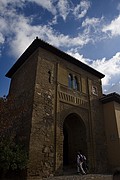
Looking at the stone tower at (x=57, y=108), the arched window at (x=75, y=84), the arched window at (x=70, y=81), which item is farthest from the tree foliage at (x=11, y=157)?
the arched window at (x=75, y=84)

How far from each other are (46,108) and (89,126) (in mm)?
4320

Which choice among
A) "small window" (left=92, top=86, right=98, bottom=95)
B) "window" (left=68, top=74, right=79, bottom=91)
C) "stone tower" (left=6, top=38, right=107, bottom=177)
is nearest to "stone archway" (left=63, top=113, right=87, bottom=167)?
"stone tower" (left=6, top=38, right=107, bottom=177)

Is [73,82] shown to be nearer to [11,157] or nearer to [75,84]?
[75,84]

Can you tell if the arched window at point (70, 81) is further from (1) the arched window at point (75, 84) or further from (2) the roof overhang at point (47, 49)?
(2) the roof overhang at point (47, 49)

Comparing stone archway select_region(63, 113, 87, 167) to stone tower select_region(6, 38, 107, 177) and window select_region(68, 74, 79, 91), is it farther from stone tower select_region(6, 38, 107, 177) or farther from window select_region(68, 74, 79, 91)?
window select_region(68, 74, 79, 91)

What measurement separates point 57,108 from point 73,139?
375 centimetres

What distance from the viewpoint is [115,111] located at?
1417 cm

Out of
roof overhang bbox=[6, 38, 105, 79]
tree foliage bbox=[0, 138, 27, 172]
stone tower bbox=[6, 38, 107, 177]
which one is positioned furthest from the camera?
roof overhang bbox=[6, 38, 105, 79]

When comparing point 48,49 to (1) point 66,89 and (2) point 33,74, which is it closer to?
(2) point 33,74

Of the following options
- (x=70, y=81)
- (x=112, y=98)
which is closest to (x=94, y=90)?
(x=112, y=98)

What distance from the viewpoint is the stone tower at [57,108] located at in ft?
32.5

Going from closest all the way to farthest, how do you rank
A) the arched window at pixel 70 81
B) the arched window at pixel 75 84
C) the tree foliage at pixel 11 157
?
the tree foliage at pixel 11 157
the arched window at pixel 70 81
the arched window at pixel 75 84

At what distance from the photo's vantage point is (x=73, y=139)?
45.1ft

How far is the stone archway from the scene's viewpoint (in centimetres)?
1293
